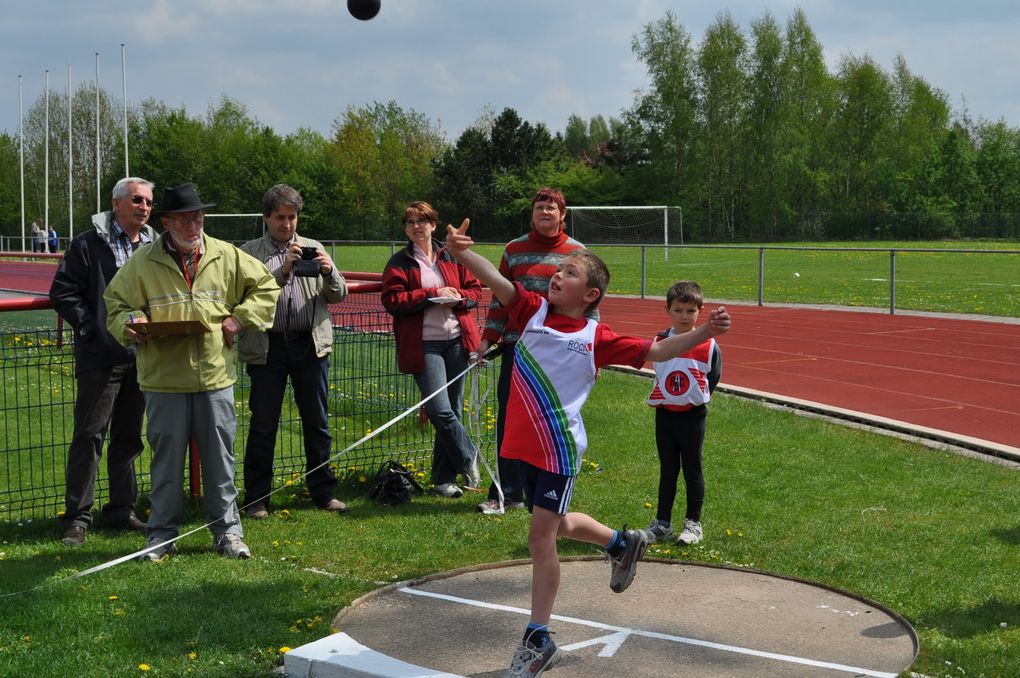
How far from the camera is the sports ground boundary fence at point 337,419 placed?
7.36 meters

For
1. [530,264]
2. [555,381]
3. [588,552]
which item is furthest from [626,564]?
[530,264]

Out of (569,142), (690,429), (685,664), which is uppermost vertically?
(569,142)

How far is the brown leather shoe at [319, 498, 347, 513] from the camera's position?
7426 millimetres

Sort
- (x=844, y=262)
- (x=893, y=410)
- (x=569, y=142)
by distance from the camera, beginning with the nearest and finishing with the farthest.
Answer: (x=893, y=410), (x=844, y=262), (x=569, y=142)

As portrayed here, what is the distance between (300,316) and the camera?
7211mm

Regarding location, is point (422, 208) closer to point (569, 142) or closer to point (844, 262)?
point (844, 262)

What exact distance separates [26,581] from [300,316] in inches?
91.3

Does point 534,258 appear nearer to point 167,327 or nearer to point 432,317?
point 432,317

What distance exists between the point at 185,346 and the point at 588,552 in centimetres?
254

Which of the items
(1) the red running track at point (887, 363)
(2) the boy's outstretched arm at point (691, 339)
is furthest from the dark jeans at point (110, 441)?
(1) the red running track at point (887, 363)

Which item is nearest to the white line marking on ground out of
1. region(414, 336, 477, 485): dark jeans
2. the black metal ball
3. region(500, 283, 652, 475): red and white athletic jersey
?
region(500, 283, 652, 475): red and white athletic jersey

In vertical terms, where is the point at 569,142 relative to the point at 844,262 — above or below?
above

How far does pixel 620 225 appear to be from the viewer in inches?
2282

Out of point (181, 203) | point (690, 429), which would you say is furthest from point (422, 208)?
point (690, 429)
